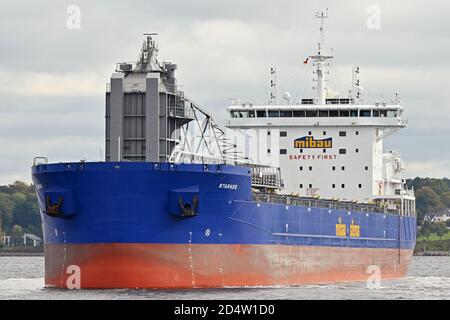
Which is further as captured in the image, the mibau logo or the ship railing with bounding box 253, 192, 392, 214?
the mibau logo

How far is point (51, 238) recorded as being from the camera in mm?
36125

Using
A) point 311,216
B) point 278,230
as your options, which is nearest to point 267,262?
point 278,230

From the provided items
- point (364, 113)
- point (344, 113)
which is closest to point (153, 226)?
point (344, 113)

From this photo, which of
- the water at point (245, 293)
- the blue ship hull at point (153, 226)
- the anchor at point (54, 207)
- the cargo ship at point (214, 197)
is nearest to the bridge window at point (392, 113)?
the cargo ship at point (214, 197)

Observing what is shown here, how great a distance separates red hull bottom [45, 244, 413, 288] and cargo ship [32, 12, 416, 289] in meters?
0.04

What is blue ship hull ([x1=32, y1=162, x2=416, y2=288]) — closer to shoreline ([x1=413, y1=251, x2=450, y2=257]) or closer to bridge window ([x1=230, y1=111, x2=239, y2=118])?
bridge window ([x1=230, y1=111, x2=239, y2=118])

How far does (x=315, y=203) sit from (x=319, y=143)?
520cm

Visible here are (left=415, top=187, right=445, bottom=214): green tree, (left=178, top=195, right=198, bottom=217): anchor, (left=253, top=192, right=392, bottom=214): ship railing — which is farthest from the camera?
(left=415, top=187, right=445, bottom=214): green tree

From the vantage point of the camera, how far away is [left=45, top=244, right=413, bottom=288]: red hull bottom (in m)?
33.6

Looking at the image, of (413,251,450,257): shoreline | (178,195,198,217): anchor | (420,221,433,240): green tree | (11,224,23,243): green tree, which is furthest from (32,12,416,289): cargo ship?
(420,221,433,240): green tree

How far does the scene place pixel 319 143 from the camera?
156 feet
